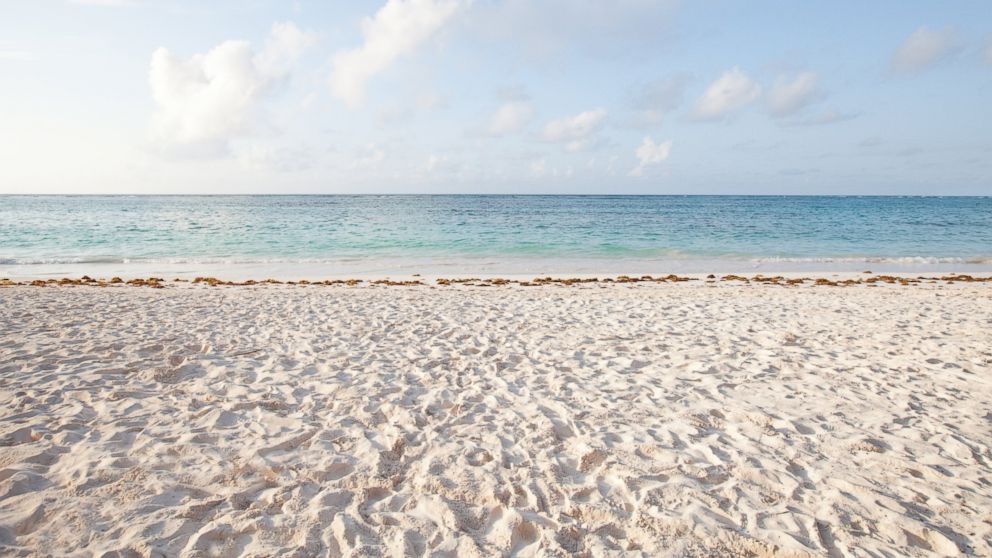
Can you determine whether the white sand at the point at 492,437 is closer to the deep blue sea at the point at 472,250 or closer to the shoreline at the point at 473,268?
the shoreline at the point at 473,268

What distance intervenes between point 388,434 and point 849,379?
4.92m

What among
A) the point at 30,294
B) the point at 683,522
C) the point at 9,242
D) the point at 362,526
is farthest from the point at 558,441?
the point at 9,242

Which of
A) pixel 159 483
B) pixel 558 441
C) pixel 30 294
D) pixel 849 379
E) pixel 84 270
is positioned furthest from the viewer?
pixel 84 270

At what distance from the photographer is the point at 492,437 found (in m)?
4.09

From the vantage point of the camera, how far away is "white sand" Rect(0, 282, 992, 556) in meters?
2.92

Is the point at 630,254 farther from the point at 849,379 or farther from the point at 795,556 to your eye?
the point at 795,556

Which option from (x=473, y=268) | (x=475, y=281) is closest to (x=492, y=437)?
(x=475, y=281)

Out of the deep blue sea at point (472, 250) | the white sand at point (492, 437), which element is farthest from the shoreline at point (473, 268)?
the white sand at point (492, 437)

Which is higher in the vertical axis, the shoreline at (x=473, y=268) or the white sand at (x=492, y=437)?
the white sand at (x=492, y=437)

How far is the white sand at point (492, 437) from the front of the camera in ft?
9.57

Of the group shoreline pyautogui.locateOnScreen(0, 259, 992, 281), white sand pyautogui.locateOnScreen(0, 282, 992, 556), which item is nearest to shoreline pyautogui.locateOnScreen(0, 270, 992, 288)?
shoreline pyautogui.locateOnScreen(0, 259, 992, 281)

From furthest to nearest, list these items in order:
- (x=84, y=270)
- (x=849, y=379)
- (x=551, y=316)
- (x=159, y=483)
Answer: (x=84, y=270), (x=551, y=316), (x=849, y=379), (x=159, y=483)

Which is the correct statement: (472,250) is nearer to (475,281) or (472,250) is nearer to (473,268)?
(473,268)

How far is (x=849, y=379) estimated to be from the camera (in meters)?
5.38
